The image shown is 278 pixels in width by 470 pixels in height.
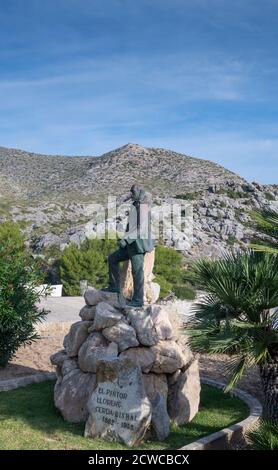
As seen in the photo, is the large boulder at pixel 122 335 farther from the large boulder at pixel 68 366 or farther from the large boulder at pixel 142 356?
the large boulder at pixel 68 366

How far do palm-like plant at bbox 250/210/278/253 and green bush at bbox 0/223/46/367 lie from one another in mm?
4977

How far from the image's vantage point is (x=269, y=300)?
6.56 m

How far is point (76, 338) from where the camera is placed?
8578 millimetres

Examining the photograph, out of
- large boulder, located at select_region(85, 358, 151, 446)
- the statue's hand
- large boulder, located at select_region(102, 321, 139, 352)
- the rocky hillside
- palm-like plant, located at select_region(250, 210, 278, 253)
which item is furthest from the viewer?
the rocky hillside

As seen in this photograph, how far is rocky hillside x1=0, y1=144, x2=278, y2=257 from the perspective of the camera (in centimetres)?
5053

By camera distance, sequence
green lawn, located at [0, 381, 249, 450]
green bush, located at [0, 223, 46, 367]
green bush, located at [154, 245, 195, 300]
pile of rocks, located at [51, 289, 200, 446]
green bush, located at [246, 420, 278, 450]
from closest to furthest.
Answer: green bush, located at [246, 420, 278, 450] < green lawn, located at [0, 381, 249, 450] < pile of rocks, located at [51, 289, 200, 446] < green bush, located at [0, 223, 46, 367] < green bush, located at [154, 245, 195, 300]

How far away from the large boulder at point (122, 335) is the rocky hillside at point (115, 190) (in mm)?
31498

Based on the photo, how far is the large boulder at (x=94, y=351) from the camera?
8008 millimetres

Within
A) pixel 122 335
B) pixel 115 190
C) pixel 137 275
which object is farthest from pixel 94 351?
pixel 115 190

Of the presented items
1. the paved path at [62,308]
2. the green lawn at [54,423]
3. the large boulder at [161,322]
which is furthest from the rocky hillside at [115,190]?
the large boulder at [161,322]

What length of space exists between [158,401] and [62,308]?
528 inches

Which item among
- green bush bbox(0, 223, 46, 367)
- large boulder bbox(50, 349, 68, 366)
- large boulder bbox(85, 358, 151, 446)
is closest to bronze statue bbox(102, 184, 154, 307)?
large boulder bbox(50, 349, 68, 366)

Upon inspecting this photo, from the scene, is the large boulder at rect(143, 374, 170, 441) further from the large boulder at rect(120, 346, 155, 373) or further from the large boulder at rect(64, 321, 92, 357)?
the large boulder at rect(64, 321, 92, 357)

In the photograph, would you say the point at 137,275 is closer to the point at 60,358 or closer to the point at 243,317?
the point at 60,358
